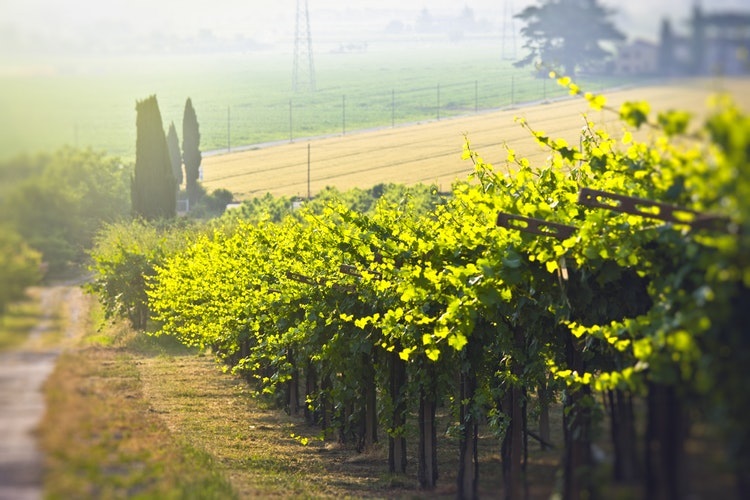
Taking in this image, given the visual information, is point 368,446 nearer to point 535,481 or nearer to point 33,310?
point 535,481

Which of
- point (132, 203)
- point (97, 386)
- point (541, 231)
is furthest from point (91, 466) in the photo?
point (132, 203)

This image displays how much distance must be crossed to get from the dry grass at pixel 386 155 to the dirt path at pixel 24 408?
30132mm

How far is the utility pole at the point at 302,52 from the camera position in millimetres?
89375

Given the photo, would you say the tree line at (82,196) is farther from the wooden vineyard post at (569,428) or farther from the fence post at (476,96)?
the fence post at (476,96)

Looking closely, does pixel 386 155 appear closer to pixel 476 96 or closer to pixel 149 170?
pixel 476 96

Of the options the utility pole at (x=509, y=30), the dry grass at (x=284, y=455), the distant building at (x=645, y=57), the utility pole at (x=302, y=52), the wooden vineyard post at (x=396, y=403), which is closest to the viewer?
the distant building at (x=645, y=57)

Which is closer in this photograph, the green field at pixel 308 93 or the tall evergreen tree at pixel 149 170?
the tall evergreen tree at pixel 149 170

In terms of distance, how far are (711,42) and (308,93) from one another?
3384 inches

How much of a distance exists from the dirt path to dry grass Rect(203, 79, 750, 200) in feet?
98.9

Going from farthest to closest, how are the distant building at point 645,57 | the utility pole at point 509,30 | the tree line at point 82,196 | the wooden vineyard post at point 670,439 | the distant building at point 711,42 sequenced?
the utility pole at point 509,30
the distant building at point 645,57
the distant building at point 711,42
the wooden vineyard post at point 670,439
the tree line at point 82,196

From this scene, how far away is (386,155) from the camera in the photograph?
218 ft

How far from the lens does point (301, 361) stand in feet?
57.8

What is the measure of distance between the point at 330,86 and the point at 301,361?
75.6 meters

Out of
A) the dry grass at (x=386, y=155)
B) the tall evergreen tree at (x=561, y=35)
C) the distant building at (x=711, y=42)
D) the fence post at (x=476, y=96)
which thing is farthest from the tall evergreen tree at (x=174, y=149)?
the distant building at (x=711, y=42)
